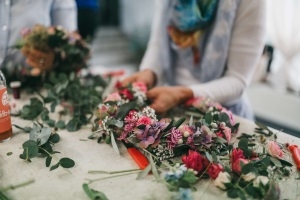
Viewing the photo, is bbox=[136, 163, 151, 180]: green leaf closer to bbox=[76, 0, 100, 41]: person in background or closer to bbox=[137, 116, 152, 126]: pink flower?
bbox=[137, 116, 152, 126]: pink flower

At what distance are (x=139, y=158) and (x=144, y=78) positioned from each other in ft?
1.67

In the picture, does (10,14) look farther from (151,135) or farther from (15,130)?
(151,135)

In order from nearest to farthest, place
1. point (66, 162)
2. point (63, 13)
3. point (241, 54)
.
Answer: point (66, 162), point (241, 54), point (63, 13)

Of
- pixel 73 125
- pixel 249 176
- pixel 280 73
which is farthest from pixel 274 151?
pixel 280 73

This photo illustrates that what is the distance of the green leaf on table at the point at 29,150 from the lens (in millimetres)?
706

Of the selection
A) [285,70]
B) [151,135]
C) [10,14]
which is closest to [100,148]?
[151,135]

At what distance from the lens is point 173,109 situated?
3.42 feet

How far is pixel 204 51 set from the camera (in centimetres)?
124

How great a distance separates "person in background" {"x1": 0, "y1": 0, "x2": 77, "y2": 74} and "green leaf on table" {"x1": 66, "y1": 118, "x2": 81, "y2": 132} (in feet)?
1.22

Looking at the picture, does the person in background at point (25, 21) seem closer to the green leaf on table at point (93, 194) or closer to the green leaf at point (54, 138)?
the green leaf at point (54, 138)

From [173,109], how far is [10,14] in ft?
2.30

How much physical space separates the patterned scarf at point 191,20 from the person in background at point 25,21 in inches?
18.0

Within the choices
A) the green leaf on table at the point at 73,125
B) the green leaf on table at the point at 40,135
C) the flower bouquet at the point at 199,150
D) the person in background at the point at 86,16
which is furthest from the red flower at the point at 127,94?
the person in background at the point at 86,16

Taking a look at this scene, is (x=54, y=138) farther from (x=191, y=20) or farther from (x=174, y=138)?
(x=191, y=20)
